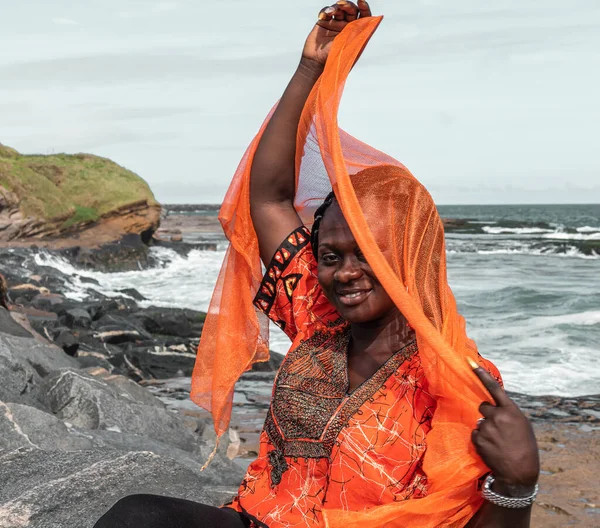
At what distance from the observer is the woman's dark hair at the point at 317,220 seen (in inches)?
101

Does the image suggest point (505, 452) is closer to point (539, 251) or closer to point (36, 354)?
point (36, 354)

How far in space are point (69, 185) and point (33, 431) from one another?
20839mm

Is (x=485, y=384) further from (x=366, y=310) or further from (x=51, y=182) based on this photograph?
(x=51, y=182)

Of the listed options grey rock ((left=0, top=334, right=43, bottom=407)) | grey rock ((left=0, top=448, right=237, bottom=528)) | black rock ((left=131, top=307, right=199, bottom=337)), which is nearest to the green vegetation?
black rock ((left=131, top=307, right=199, bottom=337))

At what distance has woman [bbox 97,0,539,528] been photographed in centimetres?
203

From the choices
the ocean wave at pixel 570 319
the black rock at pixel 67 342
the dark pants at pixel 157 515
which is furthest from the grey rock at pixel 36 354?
the ocean wave at pixel 570 319

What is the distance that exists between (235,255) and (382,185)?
698 millimetres

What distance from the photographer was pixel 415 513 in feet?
6.73

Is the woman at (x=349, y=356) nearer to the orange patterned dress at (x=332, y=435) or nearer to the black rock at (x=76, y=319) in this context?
the orange patterned dress at (x=332, y=435)

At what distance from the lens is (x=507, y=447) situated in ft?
6.25

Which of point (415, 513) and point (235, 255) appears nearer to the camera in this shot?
point (415, 513)

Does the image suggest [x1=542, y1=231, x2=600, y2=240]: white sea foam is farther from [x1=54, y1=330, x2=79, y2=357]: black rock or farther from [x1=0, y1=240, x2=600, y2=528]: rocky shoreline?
[x1=54, y1=330, x2=79, y2=357]: black rock

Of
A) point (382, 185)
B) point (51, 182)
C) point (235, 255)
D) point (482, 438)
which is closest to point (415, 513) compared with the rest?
point (482, 438)

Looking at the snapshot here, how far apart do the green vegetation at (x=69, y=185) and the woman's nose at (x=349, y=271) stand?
64.1 feet
